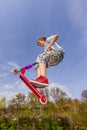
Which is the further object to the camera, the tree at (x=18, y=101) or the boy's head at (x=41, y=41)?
the tree at (x=18, y=101)

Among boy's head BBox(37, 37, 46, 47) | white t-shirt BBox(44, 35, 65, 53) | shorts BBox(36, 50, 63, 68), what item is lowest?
shorts BBox(36, 50, 63, 68)

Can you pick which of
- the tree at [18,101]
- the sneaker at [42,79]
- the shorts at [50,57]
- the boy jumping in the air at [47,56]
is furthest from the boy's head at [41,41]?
the tree at [18,101]

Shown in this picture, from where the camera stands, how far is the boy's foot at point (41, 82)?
6453mm

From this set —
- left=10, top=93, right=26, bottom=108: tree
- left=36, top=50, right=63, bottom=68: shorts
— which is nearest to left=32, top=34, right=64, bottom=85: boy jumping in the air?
left=36, top=50, right=63, bottom=68: shorts

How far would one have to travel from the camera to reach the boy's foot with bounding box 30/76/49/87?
6.45 m

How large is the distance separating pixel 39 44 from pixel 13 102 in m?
24.4

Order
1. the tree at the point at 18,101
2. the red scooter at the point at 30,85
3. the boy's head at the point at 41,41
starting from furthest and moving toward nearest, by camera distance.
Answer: the tree at the point at 18,101, the boy's head at the point at 41,41, the red scooter at the point at 30,85

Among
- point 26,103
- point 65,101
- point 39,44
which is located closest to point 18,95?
point 26,103

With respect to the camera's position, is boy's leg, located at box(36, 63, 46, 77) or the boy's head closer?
boy's leg, located at box(36, 63, 46, 77)

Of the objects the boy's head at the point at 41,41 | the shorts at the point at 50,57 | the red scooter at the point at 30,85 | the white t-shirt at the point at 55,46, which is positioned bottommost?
the red scooter at the point at 30,85

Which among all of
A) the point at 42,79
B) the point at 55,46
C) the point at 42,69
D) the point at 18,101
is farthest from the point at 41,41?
the point at 18,101

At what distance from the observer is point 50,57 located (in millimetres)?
6656

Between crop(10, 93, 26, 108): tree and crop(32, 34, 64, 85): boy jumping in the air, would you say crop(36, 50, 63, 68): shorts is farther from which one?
crop(10, 93, 26, 108): tree

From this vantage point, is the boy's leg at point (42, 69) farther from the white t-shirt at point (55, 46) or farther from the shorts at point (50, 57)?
the white t-shirt at point (55, 46)
